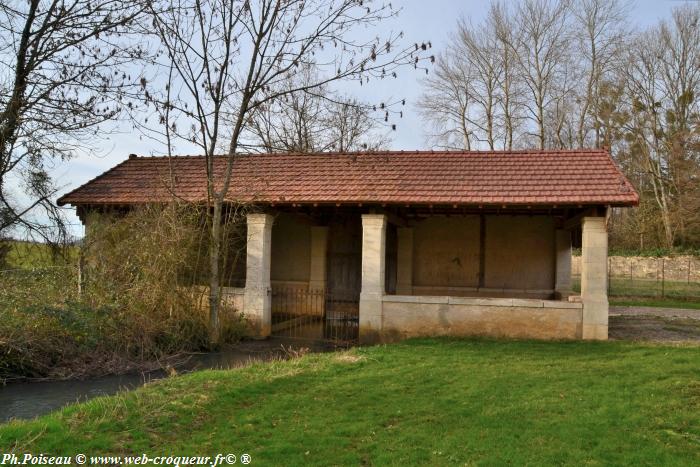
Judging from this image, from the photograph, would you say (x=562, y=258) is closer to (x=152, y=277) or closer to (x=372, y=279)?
(x=372, y=279)

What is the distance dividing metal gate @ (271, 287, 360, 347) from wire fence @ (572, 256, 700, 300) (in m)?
12.5

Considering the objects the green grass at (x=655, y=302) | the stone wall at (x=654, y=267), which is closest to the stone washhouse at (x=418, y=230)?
the green grass at (x=655, y=302)

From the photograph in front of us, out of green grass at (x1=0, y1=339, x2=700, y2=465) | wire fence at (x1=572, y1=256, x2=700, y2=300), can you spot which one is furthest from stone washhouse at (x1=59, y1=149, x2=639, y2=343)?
wire fence at (x1=572, y1=256, x2=700, y2=300)

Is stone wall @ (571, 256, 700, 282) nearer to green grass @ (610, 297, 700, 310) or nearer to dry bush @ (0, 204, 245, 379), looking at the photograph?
green grass @ (610, 297, 700, 310)

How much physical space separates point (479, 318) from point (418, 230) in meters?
3.85

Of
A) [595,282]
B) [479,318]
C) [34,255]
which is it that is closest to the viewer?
[595,282]

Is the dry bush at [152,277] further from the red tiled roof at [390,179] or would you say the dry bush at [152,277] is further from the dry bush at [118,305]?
the red tiled roof at [390,179]

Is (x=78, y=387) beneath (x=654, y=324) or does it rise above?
beneath

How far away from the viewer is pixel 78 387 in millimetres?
7520

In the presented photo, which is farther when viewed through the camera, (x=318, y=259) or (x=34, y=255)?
(x=318, y=259)

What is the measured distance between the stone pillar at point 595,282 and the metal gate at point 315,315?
4.28 metres

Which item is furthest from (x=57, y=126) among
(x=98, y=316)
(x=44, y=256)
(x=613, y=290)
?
(x=613, y=290)

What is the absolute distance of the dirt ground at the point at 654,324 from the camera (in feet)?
36.8

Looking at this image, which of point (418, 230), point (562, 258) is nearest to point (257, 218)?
point (418, 230)
